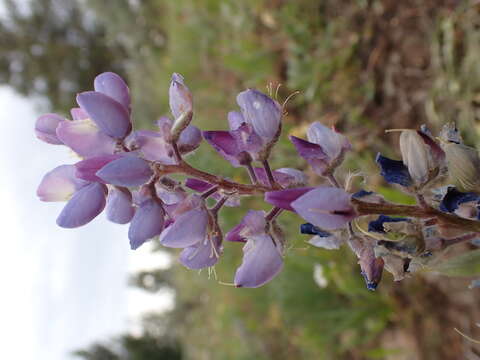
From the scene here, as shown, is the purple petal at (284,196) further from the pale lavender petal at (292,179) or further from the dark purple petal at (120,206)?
the dark purple petal at (120,206)

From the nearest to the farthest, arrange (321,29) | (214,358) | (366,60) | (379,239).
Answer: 1. (379,239)
2. (366,60)
3. (321,29)
4. (214,358)

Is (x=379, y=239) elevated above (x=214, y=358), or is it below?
above

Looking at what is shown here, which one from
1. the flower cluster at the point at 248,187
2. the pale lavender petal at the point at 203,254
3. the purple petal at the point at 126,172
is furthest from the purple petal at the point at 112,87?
the pale lavender petal at the point at 203,254

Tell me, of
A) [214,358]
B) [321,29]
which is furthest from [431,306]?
[214,358]

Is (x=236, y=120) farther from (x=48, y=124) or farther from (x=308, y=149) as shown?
(x=48, y=124)

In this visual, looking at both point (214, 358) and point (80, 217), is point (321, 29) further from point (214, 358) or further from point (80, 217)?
point (214, 358)

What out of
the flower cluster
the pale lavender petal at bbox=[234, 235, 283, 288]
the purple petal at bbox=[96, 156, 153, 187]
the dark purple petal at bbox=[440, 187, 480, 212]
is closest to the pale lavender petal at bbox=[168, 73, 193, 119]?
the flower cluster

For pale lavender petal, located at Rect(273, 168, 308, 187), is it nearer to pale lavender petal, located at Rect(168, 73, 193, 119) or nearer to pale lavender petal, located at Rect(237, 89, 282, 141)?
pale lavender petal, located at Rect(237, 89, 282, 141)
